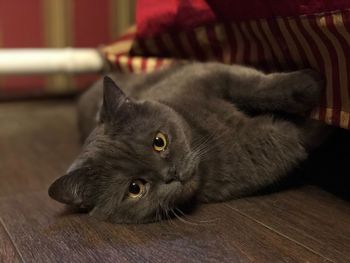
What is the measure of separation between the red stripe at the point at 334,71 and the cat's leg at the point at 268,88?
4 cm

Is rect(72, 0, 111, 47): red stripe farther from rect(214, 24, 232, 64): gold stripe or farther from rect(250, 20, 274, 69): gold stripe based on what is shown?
rect(250, 20, 274, 69): gold stripe

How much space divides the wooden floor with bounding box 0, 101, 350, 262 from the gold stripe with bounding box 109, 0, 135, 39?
5.21 feet

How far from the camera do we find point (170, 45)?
1600 mm

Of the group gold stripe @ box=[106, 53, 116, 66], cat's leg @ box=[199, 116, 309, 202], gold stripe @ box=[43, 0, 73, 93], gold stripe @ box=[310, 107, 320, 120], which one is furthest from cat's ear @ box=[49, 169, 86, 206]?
gold stripe @ box=[43, 0, 73, 93]

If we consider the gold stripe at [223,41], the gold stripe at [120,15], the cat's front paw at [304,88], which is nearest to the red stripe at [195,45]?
the gold stripe at [223,41]

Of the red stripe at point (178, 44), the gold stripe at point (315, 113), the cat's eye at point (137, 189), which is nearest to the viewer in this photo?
the cat's eye at point (137, 189)

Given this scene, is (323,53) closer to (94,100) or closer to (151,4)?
(151,4)

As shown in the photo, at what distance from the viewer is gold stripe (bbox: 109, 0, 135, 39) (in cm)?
272

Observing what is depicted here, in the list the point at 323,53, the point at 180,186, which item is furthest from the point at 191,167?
the point at 323,53

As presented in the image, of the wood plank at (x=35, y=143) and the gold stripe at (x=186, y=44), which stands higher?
the gold stripe at (x=186, y=44)

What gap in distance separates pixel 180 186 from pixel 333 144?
23.8 inches

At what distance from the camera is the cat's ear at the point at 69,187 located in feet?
3.32

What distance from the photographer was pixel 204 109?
46.8 inches

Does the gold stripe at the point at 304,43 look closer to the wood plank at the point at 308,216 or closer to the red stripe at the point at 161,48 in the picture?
the wood plank at the point at 308,216
